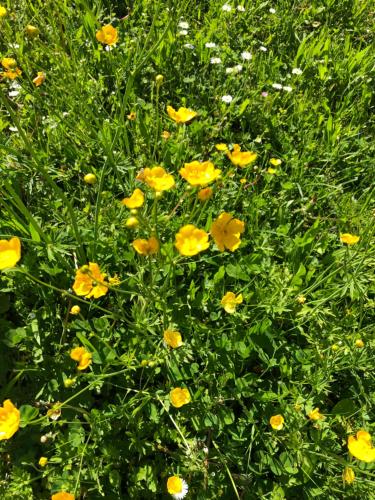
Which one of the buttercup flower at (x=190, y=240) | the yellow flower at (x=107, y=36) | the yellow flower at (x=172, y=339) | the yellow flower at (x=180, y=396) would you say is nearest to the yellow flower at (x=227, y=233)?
the buttercup flower at (x=190, y=240)

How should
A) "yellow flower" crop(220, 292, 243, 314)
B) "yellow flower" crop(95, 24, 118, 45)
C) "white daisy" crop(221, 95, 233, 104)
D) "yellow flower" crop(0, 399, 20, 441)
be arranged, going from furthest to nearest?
1. "white daisy" crop(221, 95, 233, 104)
2. "yellow flower" crop(95, 24, 118, 45)
3. "yellow flower" crop(220, 292, 243, 314)
4. "yellow flower" crop(0, 399, 20, 441)

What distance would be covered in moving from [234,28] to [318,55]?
632 millimetres

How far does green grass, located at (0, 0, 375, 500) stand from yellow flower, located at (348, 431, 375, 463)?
0.10 metres

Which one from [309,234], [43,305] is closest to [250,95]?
[309,234]

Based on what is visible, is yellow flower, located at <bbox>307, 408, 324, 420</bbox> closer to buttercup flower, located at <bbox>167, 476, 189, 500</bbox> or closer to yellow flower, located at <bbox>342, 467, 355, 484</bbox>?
yellow flower, located at <bbox>342, 467, 355, 484</bbox>

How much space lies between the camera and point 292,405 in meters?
1.83

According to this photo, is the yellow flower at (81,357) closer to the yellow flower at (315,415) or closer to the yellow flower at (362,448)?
the yellow flower at (315,415)

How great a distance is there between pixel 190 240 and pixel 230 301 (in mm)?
473

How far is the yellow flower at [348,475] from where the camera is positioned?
1.63 m

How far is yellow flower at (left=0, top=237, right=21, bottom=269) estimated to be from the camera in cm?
146

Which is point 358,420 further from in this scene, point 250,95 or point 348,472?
point 250,95

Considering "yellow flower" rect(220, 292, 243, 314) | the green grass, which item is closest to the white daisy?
the green grass

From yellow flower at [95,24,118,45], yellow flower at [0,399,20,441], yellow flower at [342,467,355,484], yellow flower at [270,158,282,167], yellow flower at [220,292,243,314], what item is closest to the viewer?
yellow flower at [0,399,20,441]

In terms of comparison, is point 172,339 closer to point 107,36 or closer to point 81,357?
point 81,357
